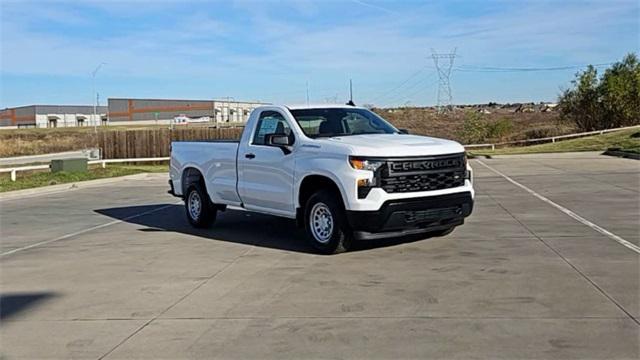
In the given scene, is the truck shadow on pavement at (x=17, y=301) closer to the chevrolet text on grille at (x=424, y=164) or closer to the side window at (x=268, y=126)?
the side window at (x=268, y=126)

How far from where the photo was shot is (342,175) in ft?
29.1

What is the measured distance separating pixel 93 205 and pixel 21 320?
36.6 ft

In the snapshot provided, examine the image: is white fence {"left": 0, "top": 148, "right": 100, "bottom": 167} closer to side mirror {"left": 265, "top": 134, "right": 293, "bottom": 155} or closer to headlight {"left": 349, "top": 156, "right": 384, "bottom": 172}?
side mirror {"left": 265, "top": 134, "right": 293, "bottom": 155}

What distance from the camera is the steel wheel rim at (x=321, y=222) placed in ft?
30.5

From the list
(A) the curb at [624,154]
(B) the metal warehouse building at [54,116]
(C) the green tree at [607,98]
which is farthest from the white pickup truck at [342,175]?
(B) the metal warehouse building at [54,116]

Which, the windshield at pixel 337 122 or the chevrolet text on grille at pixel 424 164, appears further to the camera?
the windshield at pixel 337 122

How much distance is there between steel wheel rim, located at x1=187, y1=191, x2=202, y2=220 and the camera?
40.1ft

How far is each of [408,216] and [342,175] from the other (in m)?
0.99

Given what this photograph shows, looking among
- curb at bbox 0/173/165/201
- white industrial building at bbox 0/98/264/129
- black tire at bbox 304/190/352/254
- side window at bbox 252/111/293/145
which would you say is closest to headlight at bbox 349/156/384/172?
black tire at bbox 304/190/352/254

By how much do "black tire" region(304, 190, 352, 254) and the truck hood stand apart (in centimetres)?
72

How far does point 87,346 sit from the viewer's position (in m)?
5.70

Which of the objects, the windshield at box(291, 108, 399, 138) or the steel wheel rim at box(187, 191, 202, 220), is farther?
the steel wheel rim at box(187, 191, 202, 220)

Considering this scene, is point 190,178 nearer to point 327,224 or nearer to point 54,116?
point 327,224

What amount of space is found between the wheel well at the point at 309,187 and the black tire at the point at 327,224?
0.11 m
